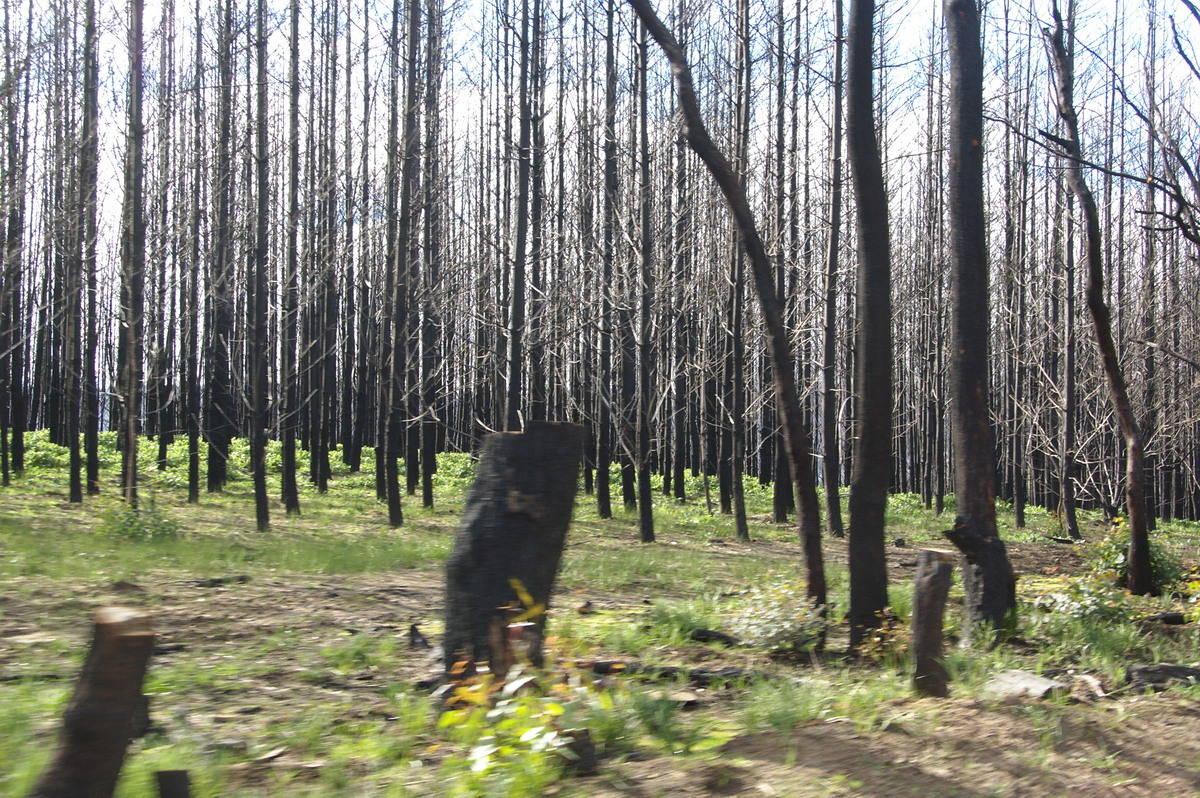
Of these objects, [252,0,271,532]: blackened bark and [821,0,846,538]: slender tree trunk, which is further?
[821,0,846,538]: slender tree trunk

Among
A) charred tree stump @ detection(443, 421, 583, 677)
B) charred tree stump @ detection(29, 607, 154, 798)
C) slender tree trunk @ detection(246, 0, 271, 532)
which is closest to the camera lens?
charred tree stump @ detection(29, 607, 154, 798)

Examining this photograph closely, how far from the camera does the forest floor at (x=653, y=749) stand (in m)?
3.45

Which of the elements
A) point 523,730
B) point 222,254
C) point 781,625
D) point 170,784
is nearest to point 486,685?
point 523,730

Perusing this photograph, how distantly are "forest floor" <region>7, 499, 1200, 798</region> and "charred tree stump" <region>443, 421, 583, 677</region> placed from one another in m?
0.59

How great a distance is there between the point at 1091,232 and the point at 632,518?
447 inches

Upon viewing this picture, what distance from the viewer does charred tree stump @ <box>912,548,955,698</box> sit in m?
4.70

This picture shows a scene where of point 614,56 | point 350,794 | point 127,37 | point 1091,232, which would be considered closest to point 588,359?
point 614,56

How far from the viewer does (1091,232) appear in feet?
31.5

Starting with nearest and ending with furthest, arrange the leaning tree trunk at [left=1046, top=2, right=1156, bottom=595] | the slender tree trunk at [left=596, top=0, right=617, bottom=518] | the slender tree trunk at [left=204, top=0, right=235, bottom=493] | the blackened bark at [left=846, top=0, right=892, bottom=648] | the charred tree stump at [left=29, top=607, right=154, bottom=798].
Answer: the charred tree stump at [left=29, top=607, right=154, bottom=798] → the blackened bark at [left=846, top=0, right=892, bottom=648] → the leaning tree trunk at [left=1046, top=2, right=1156, bottom=595] → the slender tree trunk at [left=204, top=0, right=235, bottom=493] → the slender tree trunk at [left=596, top=0, right=617, bottom=518]

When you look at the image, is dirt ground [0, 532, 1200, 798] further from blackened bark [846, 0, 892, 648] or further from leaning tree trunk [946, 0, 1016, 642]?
leaning tree trunk [946, 0, 1016, 642]

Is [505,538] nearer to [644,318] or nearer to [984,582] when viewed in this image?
[984,582]

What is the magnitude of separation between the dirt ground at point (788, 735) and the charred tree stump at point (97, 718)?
4.04 ft

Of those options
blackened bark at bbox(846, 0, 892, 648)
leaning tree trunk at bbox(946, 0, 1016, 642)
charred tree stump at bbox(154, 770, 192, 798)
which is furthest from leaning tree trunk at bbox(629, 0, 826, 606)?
charred tree stump at bbox(154, 770, 192, 798)

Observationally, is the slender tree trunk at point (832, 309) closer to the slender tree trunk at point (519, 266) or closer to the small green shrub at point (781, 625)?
the slender tree trunk at point (519, 266)
